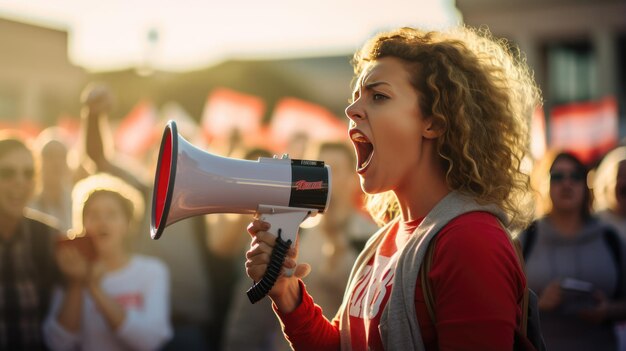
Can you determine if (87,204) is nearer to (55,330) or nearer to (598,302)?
(55,330)

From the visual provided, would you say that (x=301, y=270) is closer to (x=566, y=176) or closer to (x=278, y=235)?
(x=278, y=235)

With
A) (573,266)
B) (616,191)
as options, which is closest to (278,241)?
(573,266)

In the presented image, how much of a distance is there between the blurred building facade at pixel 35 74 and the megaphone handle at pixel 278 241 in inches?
1131

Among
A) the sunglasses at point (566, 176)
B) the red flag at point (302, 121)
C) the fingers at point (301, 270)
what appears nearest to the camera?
the fingers at point (301, 270)

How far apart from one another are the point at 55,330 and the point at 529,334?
9.60ft

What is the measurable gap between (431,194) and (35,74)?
30.9 m

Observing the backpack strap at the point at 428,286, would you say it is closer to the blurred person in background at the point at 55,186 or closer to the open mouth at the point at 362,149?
the open mouth at the point at 362,149

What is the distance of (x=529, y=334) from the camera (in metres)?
2.17

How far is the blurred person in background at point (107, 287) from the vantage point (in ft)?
14.0

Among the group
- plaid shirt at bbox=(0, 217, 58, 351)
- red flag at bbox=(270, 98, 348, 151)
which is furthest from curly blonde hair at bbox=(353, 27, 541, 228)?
red flag at bbox=(270, 98, 348, 151)

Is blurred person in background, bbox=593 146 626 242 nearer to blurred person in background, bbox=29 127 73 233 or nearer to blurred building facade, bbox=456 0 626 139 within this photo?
blurred person in background, bbox=29 127 73 233

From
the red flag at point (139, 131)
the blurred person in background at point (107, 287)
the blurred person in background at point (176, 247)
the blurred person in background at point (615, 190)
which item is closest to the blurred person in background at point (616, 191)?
the blurred person in background at point (615, 190)

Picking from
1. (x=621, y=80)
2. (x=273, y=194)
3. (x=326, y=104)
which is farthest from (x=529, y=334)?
(x=326, y=104)

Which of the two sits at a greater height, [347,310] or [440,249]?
[440,249]
